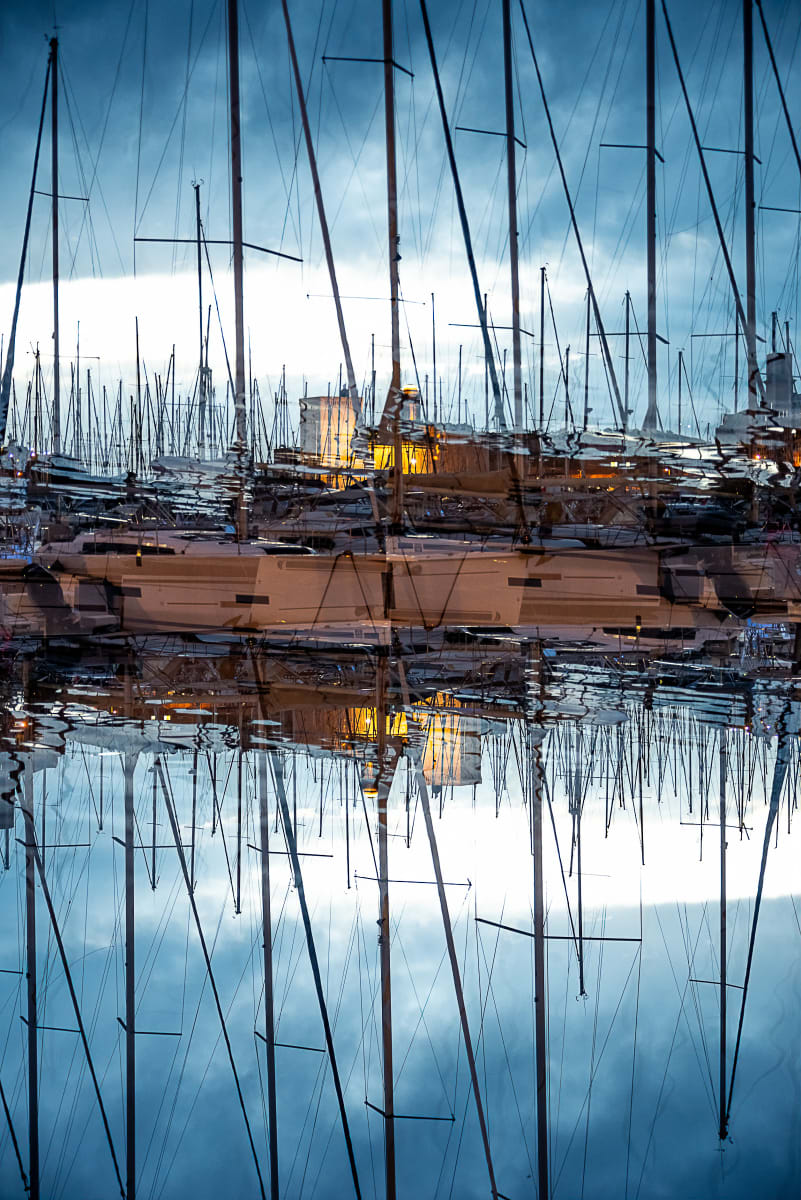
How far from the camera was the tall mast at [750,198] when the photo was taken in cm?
1201

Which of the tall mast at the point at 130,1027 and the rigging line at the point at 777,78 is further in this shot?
the rigging line at the point at 777,78

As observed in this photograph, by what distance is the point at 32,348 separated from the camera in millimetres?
14984

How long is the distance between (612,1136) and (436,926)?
85 centimetres

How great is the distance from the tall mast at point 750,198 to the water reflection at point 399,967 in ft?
27.5

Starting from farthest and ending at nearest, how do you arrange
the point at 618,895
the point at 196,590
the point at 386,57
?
the point at 386,57
the point at 196,590
the point at 618,895

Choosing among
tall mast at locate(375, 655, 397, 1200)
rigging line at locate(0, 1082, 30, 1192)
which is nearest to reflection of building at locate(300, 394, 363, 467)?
tall mast at locate(375, 655, 397, 1200)

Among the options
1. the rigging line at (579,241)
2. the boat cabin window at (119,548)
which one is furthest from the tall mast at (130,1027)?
the rigging line at (579,241)

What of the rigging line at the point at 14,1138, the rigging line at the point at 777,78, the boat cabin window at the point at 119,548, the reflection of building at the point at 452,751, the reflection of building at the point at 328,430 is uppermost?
the rigging line at the point at 777,78

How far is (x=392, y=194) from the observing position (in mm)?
10562

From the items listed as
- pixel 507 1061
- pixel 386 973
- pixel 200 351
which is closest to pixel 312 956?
pixel 386 973

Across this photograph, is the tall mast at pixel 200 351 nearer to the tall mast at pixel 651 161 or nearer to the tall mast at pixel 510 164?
the tall mast at pixel 510 164

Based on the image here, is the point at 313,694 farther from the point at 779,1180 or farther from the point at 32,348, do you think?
the point at 32,348

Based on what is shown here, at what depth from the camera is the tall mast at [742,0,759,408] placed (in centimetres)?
1201

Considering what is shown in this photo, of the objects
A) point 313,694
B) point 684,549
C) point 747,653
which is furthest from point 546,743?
point 684,549
